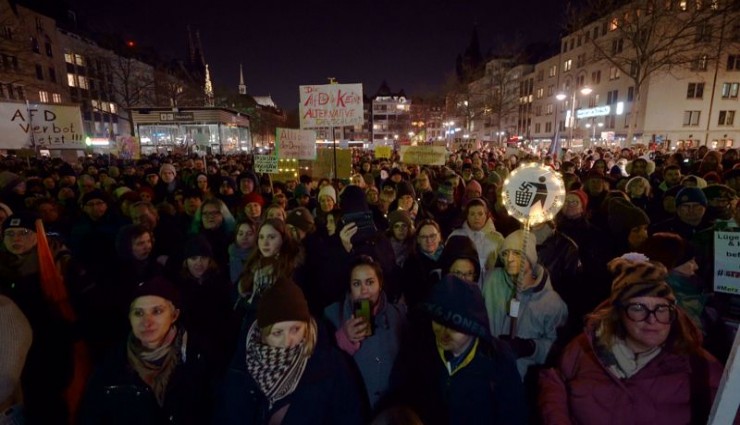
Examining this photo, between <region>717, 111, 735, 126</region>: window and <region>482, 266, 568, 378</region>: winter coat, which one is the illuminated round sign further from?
<region>717, 111, 735, 126</region>: window

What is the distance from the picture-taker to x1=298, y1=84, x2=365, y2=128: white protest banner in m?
8.20

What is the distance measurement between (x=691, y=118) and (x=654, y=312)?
51.5 m

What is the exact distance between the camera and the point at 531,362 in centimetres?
306

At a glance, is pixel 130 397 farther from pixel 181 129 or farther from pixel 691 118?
pixel 691 118

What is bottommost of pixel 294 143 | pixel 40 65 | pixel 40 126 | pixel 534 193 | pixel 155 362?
pixel 155 362

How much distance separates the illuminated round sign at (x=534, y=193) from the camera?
3.44 meters

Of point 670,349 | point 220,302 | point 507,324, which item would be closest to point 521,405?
point 670,349

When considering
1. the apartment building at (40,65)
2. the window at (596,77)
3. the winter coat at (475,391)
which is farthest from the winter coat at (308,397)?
the window at (596,77)

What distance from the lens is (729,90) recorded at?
4066 centimetres

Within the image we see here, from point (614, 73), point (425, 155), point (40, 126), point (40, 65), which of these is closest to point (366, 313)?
point (425, 155)

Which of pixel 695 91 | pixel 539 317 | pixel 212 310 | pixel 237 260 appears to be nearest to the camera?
pixel 539 317

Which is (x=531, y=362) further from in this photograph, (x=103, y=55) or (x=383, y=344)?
(x=103, y=55)

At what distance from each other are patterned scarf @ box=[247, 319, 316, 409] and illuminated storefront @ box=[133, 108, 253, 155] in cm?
3263

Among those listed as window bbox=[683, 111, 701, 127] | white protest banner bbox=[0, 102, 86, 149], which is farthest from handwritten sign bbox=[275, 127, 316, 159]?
window bbox=[683, 111, 701, 127]
